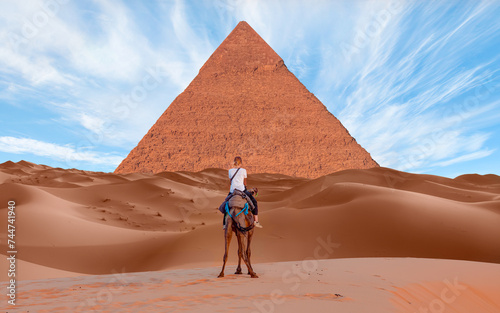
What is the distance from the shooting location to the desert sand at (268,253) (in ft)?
13.3

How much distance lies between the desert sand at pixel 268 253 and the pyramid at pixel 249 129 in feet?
175

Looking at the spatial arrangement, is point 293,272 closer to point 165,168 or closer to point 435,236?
point 435,236

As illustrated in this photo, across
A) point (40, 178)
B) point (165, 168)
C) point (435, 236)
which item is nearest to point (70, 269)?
point (435, 236)

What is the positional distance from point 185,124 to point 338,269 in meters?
81.6

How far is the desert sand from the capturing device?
4.04m

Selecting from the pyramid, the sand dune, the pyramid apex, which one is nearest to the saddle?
the sand dune
